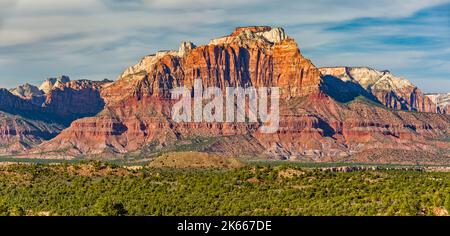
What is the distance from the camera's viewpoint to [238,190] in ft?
477

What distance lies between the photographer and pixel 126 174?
174 m

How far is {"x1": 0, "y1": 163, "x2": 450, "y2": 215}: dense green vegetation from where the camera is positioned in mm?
109812

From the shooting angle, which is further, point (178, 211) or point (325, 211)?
point (178, 211)

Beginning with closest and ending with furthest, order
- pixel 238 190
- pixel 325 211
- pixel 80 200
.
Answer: pixel 325 211, pixel 80 200, pixel 238 190

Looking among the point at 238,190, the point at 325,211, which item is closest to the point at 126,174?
the point at 238,190

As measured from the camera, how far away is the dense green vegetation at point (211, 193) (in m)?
110

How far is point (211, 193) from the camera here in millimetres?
140375
